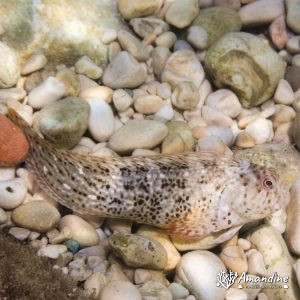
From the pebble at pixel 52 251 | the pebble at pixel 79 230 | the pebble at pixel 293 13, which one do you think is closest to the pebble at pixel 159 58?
the pebble at pixel 293 13

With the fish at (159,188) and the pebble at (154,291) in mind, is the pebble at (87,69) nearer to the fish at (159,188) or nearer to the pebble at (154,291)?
the fish at (159,188)

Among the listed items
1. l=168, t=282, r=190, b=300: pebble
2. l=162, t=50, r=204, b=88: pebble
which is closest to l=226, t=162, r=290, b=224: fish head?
l=168, t=282, r=190, b=300: pebble

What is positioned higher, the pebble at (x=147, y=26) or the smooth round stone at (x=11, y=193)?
the pebble at (x=147, y=26)

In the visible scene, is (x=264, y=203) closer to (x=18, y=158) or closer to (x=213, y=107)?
(x=213, y=107)

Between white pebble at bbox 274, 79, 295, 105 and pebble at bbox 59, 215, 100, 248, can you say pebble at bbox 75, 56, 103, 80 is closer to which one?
pebble at bbox 59, 215, 100, 248

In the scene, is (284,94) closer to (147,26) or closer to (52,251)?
(147,26)

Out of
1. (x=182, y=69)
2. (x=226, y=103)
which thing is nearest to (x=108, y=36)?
(x=182, y=69)
